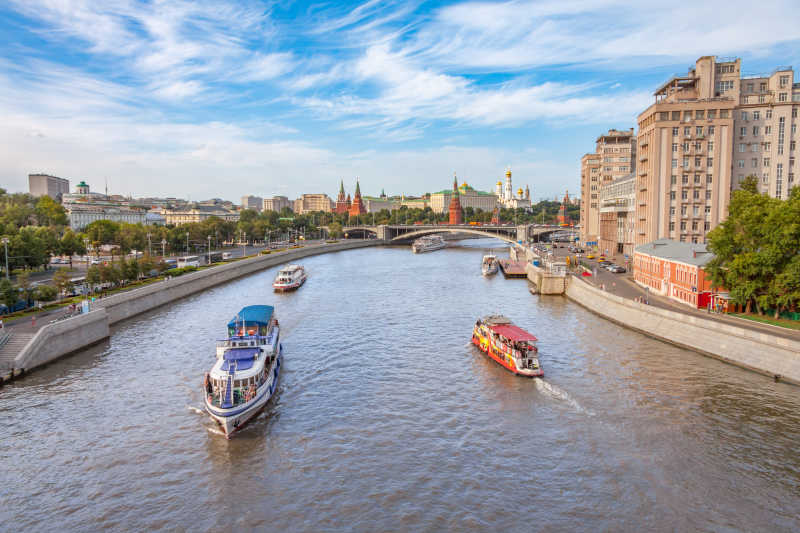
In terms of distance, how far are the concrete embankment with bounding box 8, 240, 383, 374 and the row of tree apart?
45.9 m

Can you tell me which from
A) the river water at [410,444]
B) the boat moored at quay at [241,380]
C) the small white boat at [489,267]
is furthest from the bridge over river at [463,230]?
the boat moored at quay at [241,380]

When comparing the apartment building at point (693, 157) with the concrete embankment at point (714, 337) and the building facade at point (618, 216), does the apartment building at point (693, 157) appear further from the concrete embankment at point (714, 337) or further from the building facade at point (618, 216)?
the concrete embankment at point (714, 337)

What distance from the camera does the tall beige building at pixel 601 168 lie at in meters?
107

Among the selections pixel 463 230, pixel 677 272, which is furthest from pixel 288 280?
pixel 463 230

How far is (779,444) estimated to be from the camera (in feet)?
72.1

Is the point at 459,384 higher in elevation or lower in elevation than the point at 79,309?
lower

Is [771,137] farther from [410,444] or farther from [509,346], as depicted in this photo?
[410,444]

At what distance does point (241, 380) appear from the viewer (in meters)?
24.7

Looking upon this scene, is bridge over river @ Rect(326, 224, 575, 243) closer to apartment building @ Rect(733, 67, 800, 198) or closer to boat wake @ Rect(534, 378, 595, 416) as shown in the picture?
apartment building @ Rect(733, 67, 800, 198)

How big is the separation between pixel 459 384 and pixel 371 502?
494 inches

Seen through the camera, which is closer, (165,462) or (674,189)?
(165,462)

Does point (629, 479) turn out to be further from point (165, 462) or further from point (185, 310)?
point (185, 310)

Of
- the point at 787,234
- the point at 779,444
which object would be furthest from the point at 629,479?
the point at 787,234

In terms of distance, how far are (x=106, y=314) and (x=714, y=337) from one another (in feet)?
144
